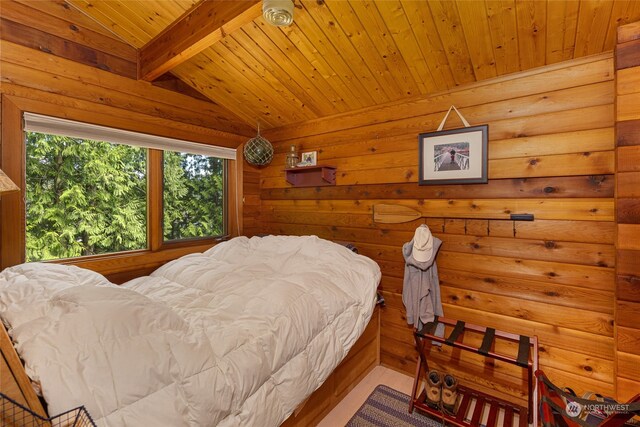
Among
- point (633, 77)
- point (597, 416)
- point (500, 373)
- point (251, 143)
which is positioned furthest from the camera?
point (251, 143)

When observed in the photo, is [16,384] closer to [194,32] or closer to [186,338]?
[186,338]

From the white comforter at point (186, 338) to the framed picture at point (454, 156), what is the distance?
95 centimetres

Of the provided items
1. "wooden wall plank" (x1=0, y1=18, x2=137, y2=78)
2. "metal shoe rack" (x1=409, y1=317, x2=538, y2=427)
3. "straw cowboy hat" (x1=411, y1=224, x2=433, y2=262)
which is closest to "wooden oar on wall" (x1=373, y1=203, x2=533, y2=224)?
"straw cowboy hat" (x1=411, y1=224, x2=433, y2=262)

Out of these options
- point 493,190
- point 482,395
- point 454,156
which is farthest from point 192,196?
point 482,395

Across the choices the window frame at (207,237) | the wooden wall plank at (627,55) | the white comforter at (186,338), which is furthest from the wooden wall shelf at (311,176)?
the wooden wall plank at (627,55)

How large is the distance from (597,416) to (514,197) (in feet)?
3.69

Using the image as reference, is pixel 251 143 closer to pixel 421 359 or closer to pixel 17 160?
pixel 17 160

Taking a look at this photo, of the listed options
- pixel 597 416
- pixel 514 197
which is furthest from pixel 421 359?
pixel 514 197

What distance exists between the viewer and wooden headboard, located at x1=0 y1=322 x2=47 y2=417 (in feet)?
2.26

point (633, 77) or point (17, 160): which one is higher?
point (633, 77)

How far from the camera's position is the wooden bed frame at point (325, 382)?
705 millimetres

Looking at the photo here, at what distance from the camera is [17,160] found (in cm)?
177

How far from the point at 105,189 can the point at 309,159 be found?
1.66 metres

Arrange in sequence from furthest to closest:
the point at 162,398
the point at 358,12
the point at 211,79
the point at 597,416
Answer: the point at 211,79 → the point at 358,12 → the point at 597,416 → the point at 162,398
